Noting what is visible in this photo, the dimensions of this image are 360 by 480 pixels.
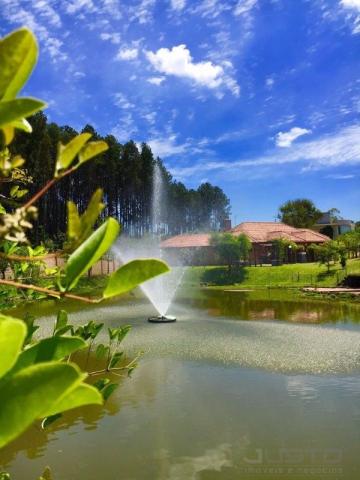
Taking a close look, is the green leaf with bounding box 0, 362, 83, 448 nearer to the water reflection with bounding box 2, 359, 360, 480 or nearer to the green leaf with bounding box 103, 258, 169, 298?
the green leaf with bounding box 103, 258, 169, 298

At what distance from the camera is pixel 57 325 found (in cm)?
133

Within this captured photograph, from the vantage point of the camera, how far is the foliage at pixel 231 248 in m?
38.1

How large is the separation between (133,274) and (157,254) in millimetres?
35872

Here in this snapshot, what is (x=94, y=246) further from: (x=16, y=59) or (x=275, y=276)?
(x=275, y=276)

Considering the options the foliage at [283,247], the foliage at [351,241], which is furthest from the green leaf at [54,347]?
the foliage at [283,247]

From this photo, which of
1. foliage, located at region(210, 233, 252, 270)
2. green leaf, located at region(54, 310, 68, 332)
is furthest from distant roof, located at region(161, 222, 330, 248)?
green leaf, located at region(54, 310, 68, 332)

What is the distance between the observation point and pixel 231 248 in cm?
3812

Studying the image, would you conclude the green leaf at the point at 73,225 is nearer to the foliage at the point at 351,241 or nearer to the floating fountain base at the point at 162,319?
the floating fountain base at the point at 162,319

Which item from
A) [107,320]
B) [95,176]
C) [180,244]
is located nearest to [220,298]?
[107,320]

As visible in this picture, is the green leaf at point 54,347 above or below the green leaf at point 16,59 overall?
below

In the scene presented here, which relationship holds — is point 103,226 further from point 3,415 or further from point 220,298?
point 220,298

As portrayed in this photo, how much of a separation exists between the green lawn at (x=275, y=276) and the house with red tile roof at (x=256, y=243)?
3.98 m

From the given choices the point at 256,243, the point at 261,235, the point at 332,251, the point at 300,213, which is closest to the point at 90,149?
the point at 332,251

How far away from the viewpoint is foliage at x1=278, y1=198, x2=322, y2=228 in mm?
66562
